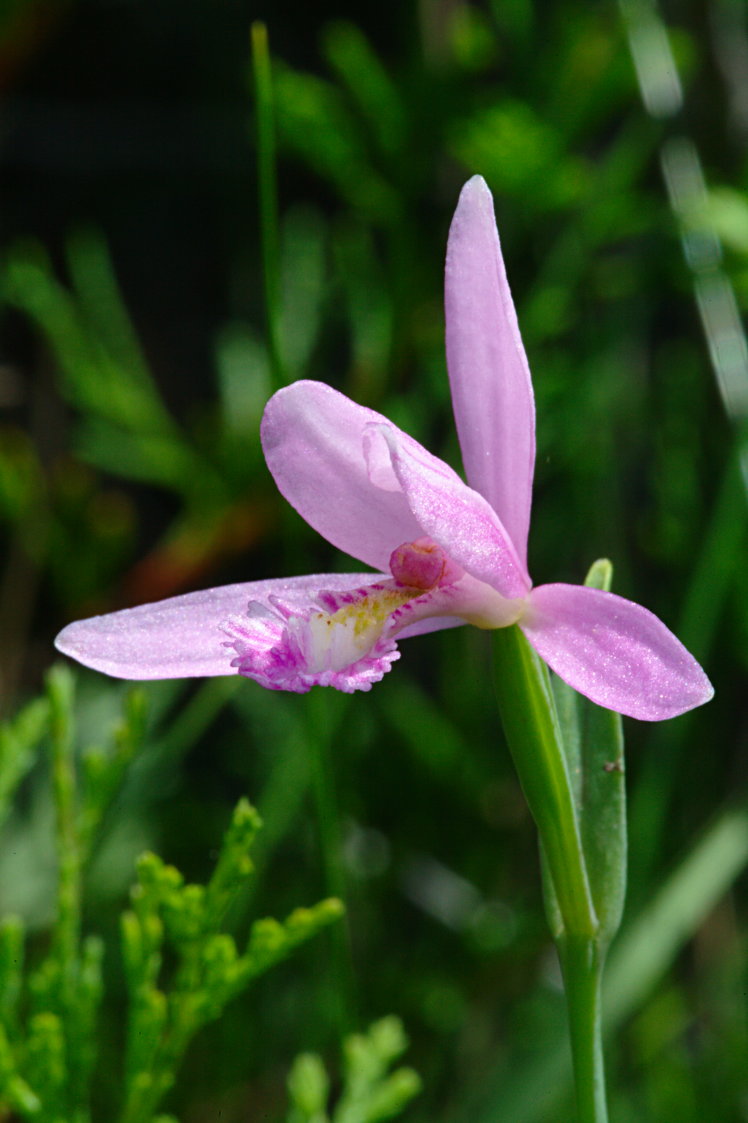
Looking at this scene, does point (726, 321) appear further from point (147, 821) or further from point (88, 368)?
point (147, 821)

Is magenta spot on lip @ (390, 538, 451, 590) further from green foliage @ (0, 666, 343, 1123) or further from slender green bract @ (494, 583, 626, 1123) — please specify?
green foliage @ (0, 666, 343, 1123)

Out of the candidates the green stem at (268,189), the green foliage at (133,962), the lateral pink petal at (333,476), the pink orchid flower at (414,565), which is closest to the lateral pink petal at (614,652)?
the pink orchid flower at (414,565)

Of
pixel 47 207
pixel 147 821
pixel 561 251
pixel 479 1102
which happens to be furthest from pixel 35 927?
pixel 47 207

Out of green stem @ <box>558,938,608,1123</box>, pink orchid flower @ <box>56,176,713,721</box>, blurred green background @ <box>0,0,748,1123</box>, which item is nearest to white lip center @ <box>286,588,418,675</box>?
pink orchid flower @ <box>56,176,713,721</box>

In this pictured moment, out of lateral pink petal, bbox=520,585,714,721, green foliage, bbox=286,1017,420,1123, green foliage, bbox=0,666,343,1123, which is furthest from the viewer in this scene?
green foliage, bbox=286,1017,420,1123

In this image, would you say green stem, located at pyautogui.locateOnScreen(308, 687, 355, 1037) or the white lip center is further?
green stem, located at pyautogui.locateOnScreen(308, 687, 355, 1037)

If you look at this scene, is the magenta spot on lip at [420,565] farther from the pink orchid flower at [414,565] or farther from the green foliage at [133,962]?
the green foliage at [133,962]

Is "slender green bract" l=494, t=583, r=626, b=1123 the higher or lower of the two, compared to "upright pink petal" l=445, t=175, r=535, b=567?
lower

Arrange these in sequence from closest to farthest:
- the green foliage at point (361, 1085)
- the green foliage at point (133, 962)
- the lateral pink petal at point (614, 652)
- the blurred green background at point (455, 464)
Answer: the lateral pink petal at point (614, 652)
the green foliage at point (133, 962)
the green foliage at point (361, 1085)
the blurred green background at point (455, 464)
